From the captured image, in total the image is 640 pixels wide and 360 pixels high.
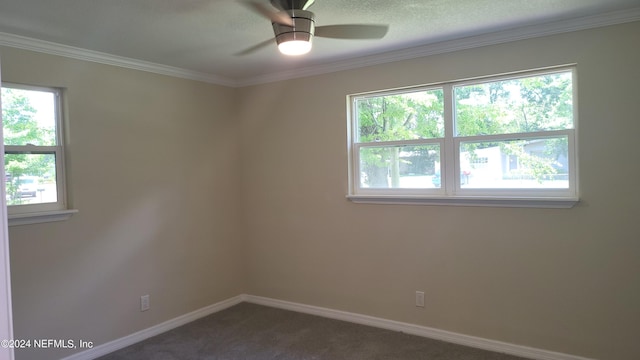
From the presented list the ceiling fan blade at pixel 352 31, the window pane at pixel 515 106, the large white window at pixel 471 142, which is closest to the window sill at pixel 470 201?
the large white window at pixel 471 142

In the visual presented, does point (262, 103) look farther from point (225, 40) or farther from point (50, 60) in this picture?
point (50, 60)

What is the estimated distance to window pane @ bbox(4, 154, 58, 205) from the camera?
2.86 m

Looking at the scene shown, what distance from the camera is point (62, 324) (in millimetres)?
3014

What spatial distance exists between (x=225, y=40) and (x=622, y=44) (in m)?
2.71

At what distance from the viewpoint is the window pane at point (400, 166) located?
3.41 metres

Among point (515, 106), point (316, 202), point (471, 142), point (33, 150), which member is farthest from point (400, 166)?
point (33, 150)

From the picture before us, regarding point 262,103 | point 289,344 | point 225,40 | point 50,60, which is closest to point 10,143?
point 50,60

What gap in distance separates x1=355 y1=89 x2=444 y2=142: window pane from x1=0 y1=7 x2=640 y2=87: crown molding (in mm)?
337

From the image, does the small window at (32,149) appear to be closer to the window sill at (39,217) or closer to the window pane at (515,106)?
the window sill at (39,217)

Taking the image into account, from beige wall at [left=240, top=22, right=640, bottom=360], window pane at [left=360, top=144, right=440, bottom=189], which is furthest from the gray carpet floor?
window pane at [left=360, top=144, right=440, bottom=189]

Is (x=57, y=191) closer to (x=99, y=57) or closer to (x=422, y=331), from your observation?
(x=99, y=57)

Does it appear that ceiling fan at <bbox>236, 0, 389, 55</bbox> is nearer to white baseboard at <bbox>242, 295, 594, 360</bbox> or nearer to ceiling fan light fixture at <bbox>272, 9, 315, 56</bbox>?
ceiling fan light fixture at <bbox>272, 9, 315, 56</bbox>

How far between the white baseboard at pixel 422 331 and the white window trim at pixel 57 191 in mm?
2138

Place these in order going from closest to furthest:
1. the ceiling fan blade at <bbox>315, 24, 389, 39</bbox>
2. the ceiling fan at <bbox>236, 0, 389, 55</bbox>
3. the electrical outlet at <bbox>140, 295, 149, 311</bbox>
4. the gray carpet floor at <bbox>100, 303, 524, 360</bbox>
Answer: the ceiling fan at <bbox>236, 0, 389, 55</bbox>, the ceiling fan blade at <bbox>315, 24, 389, 39</bbox>, the gray carpet floor at <bbox>100, 303, 524, 360</bbox>, the electrical outlet at <bbox>140, 295, 149, 311</bbox>
